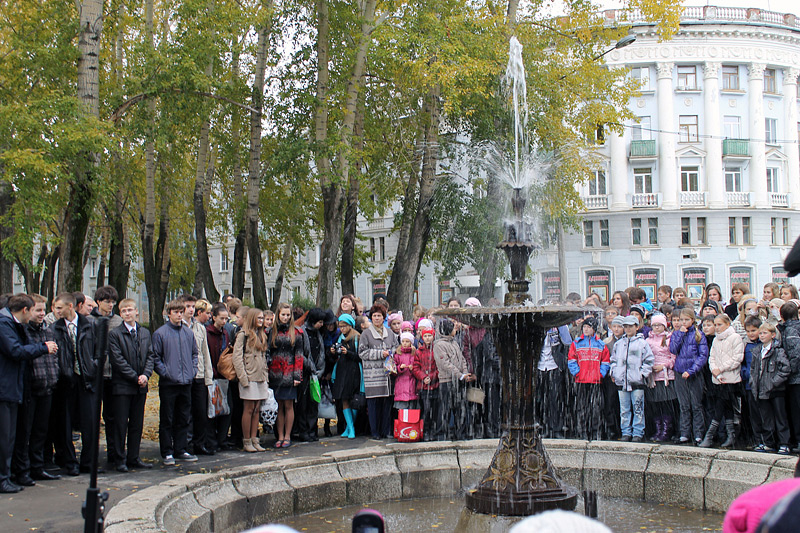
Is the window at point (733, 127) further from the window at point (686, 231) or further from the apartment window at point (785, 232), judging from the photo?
the window at point (686, 231)

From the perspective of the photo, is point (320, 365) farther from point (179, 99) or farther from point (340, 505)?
point (179, 99)

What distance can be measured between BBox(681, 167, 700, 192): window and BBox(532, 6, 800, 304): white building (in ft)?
0.19

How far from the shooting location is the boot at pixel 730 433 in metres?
10.1

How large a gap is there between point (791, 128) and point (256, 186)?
38.1m

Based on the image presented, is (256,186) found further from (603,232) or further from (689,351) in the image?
(603,232)

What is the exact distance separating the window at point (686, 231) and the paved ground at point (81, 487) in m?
39.3

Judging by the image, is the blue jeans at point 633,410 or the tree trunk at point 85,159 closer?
the blue jeans at point 633,410

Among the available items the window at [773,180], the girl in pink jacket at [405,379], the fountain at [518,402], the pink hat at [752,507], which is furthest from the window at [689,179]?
the pink hat at [752,507]

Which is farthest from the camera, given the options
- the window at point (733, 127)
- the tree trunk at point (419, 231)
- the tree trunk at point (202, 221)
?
the window at point (733, 127)

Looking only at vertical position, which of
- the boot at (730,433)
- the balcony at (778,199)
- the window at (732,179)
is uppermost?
the window at (732,179)

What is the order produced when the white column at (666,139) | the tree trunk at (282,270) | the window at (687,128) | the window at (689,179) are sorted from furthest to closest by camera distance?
the window at (687,128) < the window at (689,179) < the white column at (666,139) < the tree trunk at (282,270)

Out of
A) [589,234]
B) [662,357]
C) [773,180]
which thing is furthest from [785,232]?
[662,357]

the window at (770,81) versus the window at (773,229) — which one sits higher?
the window at (770,81)

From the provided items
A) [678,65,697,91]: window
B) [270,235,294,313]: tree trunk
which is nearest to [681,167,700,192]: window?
[678,65,697,91]: window
